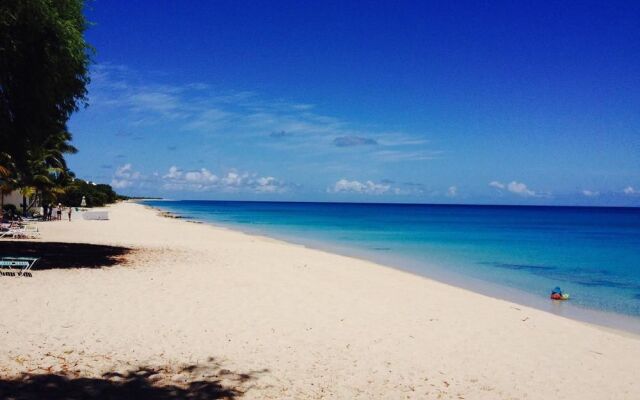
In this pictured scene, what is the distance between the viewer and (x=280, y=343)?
7.73 meters

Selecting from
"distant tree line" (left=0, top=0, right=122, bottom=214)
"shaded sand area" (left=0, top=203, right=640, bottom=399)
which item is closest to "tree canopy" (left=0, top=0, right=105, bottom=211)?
"distant tree line" (left=0, top=0, right=122, bottom=214)

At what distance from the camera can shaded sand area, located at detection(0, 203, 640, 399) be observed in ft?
19.6

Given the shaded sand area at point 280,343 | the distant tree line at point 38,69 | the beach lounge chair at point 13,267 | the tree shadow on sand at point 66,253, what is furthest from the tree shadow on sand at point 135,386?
the distant tree line at point 38,69

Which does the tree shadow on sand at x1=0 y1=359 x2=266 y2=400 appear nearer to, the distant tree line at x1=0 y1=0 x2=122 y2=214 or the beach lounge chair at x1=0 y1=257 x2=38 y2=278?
the beach lounge chair at x1=0 y1=257 x2=38 y2=278

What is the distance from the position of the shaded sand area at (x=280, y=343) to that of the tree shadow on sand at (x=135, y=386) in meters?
0.02

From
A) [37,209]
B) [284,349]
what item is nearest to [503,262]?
[284,349]

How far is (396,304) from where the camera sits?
448 inches

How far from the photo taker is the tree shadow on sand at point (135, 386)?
208 inches

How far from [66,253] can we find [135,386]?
13.2 m

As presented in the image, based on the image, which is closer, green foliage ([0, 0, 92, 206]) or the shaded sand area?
the shaded sand area

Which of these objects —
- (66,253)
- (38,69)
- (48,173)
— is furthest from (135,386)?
(48,173)

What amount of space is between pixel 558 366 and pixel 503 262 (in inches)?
787

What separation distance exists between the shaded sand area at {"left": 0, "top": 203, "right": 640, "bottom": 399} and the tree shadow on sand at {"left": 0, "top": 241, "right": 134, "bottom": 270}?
102 cm

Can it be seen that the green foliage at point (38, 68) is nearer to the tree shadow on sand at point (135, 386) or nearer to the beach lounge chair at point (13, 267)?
the beach lounge chair at point (13, 267)
